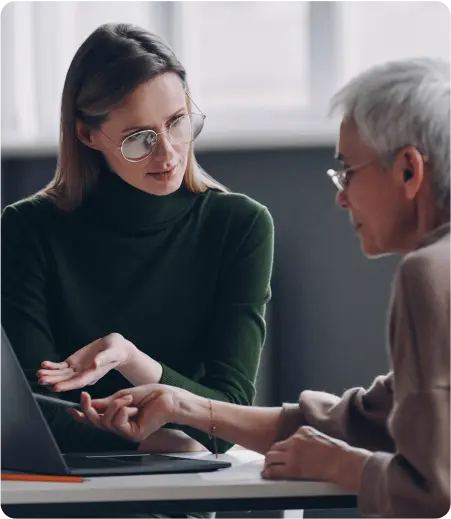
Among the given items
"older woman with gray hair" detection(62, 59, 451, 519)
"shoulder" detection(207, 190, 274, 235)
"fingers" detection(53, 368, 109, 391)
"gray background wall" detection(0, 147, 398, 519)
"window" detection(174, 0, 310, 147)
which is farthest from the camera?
"window" detection(174, 0, 310, 147)

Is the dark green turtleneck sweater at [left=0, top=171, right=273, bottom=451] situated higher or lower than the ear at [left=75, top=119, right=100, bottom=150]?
lower

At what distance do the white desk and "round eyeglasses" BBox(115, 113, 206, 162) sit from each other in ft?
2.76

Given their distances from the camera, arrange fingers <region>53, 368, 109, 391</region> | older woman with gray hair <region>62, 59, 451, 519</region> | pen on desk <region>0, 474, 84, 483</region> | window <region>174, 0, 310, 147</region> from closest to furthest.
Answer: older woman with gray hair <region>62, 59, 451, 519</region> < pen on desk <region>0, 474, 84, 483</region> < fingers <region>53, 368, 109, 391</region> < window <region>174, 0, 310, 147</region>

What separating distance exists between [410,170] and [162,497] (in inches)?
21.3

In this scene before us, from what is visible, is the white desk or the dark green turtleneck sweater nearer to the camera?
the white desk

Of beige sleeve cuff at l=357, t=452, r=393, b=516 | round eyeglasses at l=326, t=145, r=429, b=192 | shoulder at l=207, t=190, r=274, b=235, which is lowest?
beige sleeve cuff at l=357, t=452, r=393, b=516

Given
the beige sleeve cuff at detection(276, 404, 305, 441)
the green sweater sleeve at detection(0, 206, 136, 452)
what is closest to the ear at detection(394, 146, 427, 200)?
the beige sleeve cuff at detection(276, 404, 305, 441)

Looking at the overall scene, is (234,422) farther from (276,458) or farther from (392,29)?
(392,29)

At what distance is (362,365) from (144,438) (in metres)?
1.52

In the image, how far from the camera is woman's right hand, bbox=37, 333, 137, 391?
167cm

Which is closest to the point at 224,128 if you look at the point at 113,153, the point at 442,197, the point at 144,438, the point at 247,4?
the point at 247,4

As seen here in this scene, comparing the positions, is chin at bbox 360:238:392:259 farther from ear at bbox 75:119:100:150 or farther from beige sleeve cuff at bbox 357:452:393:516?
ear at bbox 75:119:100:150

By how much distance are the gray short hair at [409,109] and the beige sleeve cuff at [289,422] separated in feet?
1.56

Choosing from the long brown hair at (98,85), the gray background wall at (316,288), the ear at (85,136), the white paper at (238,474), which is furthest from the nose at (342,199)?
the gray background wall at (316,288)
